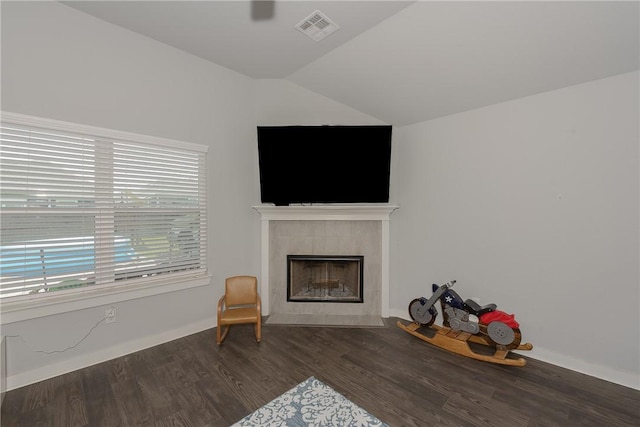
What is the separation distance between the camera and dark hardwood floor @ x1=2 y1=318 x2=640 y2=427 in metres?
1.80

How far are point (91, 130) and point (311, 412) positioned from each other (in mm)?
3062

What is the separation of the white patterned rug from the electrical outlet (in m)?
1.68

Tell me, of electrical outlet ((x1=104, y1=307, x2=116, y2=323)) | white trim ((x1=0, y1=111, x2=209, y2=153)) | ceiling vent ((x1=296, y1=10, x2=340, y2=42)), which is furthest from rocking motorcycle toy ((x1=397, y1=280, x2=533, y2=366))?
white trim ((x1=0, y1=111, x2=209, y2=153))

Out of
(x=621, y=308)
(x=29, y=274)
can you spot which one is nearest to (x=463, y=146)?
(x=621, y=308)

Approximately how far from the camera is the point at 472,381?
2195 millimetres

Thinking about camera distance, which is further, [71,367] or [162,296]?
[162,296]

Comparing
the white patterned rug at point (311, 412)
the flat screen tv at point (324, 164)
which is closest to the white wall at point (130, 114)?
the flat screen tv at point (324, 164)

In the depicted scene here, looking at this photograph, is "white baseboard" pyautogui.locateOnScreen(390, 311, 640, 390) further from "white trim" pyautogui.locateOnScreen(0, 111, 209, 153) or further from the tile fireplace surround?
"white trim" pyautogui.locateOnScreen(0, 111, 209, 153)

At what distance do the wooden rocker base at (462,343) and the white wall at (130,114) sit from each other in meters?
2.37

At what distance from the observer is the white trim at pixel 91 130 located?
79.4 inches

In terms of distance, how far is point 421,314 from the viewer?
3.01m

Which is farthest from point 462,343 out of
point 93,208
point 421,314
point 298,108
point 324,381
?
point 93,208

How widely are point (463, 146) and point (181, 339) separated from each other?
396 centimetres

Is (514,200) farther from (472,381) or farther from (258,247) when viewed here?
(258,247)
